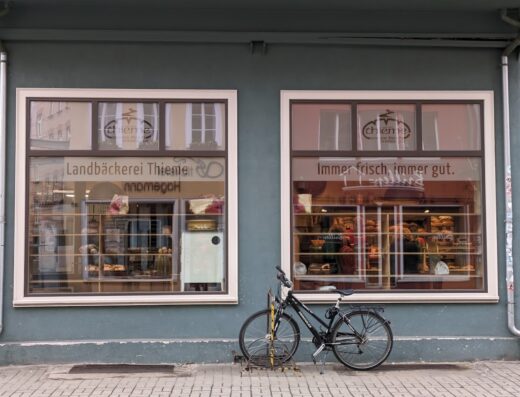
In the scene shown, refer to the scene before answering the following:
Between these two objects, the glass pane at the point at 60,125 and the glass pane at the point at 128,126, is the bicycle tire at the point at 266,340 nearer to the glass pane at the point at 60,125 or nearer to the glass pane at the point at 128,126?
the glass pane at the point at 128,126

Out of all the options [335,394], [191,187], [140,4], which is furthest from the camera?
[191,187]

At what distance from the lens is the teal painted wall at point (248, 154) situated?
7.27 m

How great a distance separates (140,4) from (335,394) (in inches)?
199

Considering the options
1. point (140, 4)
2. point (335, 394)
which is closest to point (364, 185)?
point (335, 394)

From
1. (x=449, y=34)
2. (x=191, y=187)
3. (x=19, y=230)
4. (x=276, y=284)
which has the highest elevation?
(x=449, y=34)

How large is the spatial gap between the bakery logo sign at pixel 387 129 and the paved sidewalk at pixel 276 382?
9.59 feet

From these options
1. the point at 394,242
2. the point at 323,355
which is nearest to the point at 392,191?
the point at 394,242

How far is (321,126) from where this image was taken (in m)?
7.68

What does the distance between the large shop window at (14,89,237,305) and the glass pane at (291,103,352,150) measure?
853 mm

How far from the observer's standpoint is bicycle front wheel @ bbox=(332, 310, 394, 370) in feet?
23.1

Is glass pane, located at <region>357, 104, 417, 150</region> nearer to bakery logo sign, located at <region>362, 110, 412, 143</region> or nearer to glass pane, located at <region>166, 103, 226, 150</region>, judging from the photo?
bakery logo sign, located at <region>362, 110, 412, 143</region>

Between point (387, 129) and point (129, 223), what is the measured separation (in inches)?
142

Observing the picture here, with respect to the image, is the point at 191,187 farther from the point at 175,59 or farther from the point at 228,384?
the point at 228,384

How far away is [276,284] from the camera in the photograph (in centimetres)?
746
